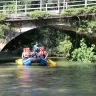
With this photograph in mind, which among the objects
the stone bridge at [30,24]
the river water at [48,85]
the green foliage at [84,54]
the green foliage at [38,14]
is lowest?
the river water at [48,85]

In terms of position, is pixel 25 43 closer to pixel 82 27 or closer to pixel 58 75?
pixel 82 27

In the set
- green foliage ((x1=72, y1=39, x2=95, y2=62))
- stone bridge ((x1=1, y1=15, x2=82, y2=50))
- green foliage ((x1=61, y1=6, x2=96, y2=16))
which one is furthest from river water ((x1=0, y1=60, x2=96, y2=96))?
stone bridge ((x1=1, y1=15, x2=82, y2=50))

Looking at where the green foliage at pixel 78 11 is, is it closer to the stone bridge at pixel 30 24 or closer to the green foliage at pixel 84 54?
the stone bridge at pixel 30 24

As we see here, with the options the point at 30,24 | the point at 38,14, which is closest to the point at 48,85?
the point at 38,14

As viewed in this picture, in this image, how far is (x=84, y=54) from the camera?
2986 cm

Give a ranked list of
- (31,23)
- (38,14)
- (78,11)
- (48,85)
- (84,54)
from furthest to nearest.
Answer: (84,54) < (31,23) < (38,14) < (78,11) < (48,85)

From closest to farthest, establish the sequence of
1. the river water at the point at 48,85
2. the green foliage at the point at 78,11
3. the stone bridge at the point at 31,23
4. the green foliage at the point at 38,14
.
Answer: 1. the river water at the point at 48,85
2. the green foliage at the point at 78,11
3. the green foliage at the point at 38,14
4. the stone bridge at the point at 31,23

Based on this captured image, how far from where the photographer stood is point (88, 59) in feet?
96.6

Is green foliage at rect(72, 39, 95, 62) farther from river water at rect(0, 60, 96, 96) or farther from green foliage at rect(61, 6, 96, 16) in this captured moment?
river water at rect(0, 60, 96, 96)

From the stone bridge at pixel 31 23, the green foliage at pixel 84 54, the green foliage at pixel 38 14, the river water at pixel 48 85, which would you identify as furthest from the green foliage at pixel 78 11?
the river water at pixel 48 85

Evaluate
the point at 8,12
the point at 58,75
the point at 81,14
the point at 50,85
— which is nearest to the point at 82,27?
the point at 81,14

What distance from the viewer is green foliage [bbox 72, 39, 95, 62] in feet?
96.4

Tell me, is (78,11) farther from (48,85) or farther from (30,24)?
(48,85)

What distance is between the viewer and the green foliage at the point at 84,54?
29375mm
